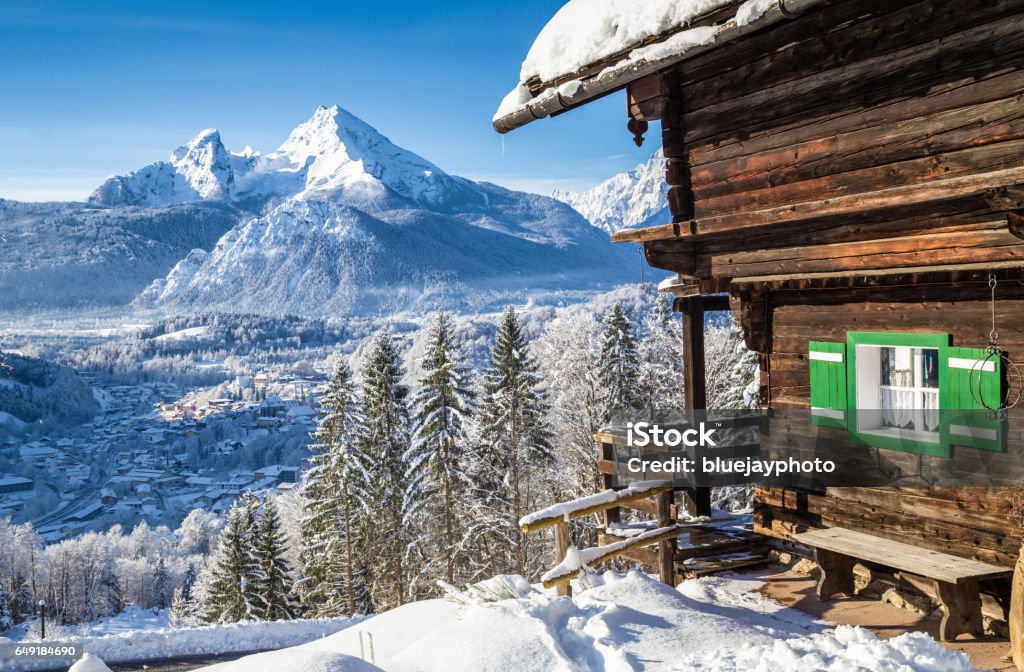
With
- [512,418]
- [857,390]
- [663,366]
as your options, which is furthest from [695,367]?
[663,366]

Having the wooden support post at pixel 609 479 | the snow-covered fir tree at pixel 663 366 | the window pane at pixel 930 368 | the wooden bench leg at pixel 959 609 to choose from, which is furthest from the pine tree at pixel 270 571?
the wooden bench leg at pixel 959 609

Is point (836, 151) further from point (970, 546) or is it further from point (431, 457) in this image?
point (431, 457)

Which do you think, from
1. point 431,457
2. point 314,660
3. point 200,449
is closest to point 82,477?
point 200,449

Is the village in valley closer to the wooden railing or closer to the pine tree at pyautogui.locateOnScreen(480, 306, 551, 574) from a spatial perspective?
the pine tree at pyautogui.locateOnScreen(480, 306, 551, 574)

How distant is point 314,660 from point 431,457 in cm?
2030

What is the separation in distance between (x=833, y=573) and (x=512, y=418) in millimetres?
20161

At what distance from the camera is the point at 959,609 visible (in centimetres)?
613

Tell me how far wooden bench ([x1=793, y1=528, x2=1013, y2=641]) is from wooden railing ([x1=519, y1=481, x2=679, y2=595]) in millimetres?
1427

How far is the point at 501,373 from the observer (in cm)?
2766

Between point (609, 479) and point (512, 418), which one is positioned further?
point (512, 418)

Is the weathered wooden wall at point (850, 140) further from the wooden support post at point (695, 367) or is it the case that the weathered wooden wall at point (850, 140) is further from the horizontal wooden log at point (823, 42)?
the wooden support post at point (695, 367)

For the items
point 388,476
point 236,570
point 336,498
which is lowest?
point 236,570

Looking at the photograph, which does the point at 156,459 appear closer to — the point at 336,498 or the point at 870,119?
the point at 336,498

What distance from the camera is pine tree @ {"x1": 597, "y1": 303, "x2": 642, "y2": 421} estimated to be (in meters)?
27.7
